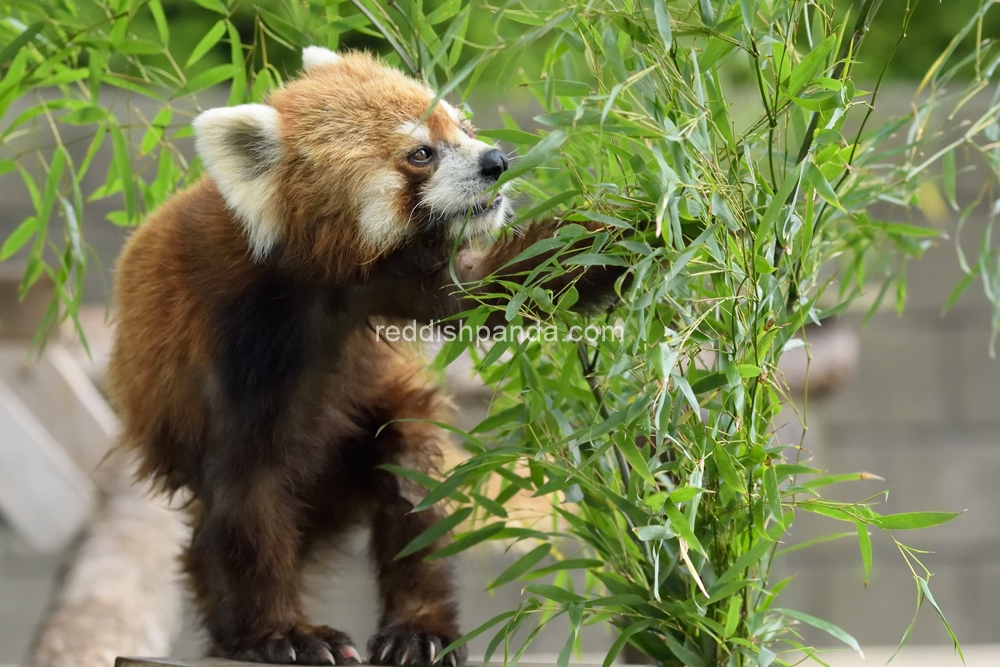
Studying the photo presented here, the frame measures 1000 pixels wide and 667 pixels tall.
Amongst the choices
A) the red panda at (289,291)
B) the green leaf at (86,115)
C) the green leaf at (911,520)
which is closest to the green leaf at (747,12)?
the red panda at (289,291)

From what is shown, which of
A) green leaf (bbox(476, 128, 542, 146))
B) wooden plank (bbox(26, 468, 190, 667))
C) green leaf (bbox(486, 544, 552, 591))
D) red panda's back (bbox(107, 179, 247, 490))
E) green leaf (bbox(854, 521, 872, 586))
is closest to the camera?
green leaf (bbox(854, 521, 872, 586))

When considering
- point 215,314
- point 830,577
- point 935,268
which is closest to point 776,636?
point 215,314

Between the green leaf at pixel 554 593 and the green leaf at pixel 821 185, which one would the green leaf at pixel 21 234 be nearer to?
the green leaf at pixel 554 593

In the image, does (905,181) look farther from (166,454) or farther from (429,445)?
(166,454)

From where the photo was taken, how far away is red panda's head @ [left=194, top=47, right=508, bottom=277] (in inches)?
61.4

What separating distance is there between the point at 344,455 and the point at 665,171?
0.94 metres

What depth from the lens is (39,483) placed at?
8.65 feet

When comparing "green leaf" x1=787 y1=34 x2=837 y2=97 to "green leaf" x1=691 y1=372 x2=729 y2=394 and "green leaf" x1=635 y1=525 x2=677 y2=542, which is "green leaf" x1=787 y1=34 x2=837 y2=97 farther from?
"green leaf" x1=635 y1=525 x2=677 y2=542

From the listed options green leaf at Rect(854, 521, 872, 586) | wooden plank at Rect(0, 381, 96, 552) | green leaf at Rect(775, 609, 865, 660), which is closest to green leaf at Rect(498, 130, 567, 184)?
green leaf at Rect(854, 521, 872, 586)

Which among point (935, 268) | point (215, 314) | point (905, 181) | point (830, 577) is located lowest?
point (830, 577)

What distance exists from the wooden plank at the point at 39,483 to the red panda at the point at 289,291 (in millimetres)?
1052

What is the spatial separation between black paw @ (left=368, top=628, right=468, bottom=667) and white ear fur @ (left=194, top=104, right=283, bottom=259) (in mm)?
701

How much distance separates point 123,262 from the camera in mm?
1815

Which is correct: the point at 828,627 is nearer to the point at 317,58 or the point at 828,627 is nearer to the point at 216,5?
the point at 317,58
